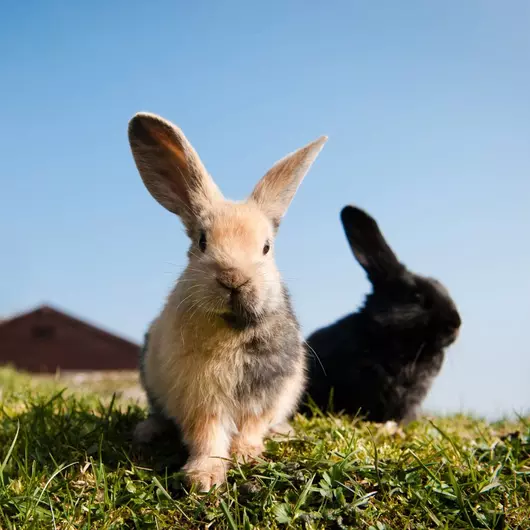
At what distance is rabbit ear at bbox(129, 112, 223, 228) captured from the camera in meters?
4.65

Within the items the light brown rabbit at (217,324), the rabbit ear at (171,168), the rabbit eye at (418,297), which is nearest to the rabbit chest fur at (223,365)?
the light brown rabbit at (217,324)

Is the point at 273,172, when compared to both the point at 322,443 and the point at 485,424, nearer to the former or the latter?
the point at 322,443

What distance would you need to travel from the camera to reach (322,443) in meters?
4.43

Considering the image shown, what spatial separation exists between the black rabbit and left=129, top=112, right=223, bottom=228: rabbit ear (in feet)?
7.35

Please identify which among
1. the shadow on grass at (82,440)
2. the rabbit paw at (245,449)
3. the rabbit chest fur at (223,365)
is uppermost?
the rabbit chest fur at (223,365)

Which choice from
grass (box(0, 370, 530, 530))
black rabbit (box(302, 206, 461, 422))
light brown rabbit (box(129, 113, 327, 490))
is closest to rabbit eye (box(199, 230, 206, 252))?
light brown rabbit (box(129, 113, 327, 490))

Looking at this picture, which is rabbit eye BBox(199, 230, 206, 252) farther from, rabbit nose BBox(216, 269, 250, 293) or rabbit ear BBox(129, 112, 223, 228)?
rabbit nose BBox(216, 269, 250, 293)

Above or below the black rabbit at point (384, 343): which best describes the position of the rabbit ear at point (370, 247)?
above

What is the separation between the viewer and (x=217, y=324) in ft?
13.8

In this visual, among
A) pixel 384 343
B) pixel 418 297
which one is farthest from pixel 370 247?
pixel 384 343

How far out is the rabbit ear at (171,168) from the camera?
15.3 ft

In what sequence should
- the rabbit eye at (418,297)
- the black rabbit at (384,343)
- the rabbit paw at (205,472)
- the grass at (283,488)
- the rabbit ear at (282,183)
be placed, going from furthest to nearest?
the rabbit eye at (418,297) < the black rabbit at (384,343) < the rabbit ear at (282,183) < the rabbit paw at (205,472) < the grass at (283,488)

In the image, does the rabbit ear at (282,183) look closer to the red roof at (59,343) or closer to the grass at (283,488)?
the grass at (283,488)

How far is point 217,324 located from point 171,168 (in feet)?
4.34
